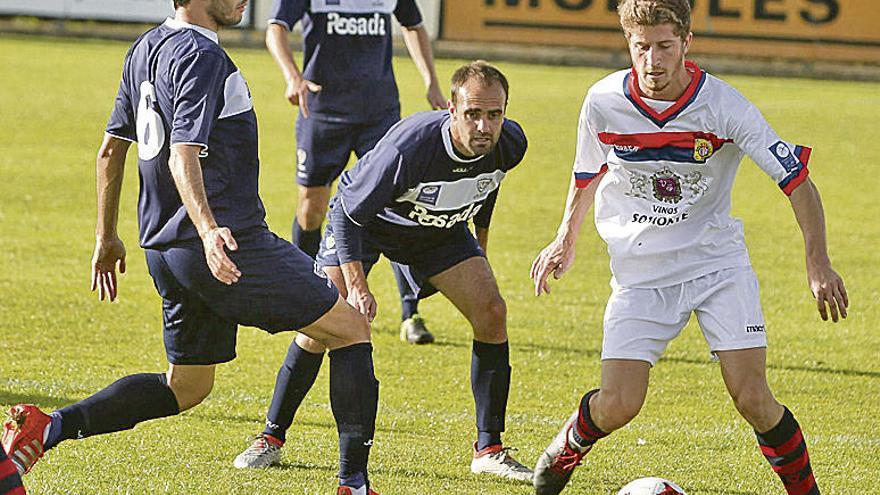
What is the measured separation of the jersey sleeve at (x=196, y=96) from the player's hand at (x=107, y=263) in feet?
2.71

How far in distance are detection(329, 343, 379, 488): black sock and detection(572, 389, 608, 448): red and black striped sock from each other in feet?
2.42

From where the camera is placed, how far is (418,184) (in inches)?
218

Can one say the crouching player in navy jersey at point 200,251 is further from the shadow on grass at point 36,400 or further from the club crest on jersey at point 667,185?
the shadow on grass at point 36,400

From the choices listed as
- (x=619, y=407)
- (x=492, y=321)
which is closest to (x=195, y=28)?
(x=492, y=321)

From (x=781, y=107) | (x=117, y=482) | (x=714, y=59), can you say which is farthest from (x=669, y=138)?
(x=714, y=59)

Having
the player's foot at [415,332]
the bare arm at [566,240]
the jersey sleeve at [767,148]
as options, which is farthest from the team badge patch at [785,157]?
the player's foot at [415,332]

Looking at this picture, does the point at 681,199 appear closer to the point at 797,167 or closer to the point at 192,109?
the point at 797,167

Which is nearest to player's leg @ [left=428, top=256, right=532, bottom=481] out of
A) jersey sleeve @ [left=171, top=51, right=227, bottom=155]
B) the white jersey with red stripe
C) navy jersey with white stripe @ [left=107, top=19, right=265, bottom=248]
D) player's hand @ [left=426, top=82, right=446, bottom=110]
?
the white jersey with red stripe

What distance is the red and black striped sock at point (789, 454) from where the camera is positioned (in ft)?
15.7

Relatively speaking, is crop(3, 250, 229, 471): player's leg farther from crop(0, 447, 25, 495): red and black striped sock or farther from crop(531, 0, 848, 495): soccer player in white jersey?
crop(531, 0, 848, 495): soccer player in white jersey

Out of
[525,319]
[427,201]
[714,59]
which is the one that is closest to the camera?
[427,201]

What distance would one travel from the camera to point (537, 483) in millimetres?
5117

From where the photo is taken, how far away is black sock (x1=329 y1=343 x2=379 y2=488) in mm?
4824

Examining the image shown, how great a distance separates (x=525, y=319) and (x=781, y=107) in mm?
13182
